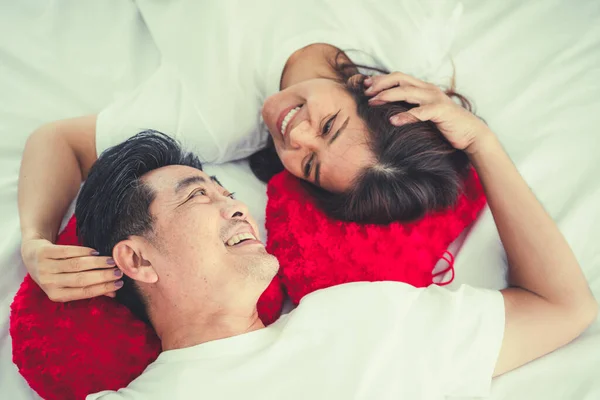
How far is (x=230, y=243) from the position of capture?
50.6 inches

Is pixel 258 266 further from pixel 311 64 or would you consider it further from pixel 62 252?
pixel 311 64

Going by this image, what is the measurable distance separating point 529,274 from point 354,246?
47cm

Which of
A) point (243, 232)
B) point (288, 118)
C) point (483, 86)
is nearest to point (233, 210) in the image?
point (243, 232)

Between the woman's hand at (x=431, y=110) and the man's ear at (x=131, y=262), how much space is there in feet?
2.48

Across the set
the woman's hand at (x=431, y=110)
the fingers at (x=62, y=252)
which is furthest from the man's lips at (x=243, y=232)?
the woman's hand at (x=431, y=110)

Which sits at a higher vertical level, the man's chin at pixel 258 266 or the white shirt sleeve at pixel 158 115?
the white shirt sleeve at pixel 158 115

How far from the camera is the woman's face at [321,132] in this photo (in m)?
1.45

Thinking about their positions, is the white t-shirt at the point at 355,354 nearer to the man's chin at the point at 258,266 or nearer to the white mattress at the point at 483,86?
the man's chin at the point at 258,266

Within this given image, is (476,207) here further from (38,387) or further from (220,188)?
(38,387)

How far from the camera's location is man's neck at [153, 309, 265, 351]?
48.8 inches

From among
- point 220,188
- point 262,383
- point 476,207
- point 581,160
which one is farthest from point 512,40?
point 262,383

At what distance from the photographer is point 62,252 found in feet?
4.05

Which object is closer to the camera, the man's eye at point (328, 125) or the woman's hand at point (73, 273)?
the woman's hand at point (73, 273)

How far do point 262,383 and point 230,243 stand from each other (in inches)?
13.5
